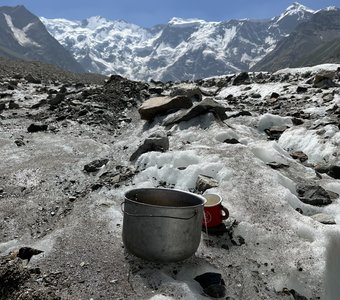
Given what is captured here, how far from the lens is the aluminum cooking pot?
5434mm

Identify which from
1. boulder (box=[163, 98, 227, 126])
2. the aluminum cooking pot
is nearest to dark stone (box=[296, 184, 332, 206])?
the aluminum cooking pot

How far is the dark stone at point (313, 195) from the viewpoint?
788 centimetres

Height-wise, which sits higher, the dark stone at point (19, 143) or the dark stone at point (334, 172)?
the dark stone at point (334, 172)

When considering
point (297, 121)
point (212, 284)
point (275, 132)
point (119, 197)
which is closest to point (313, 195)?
point (212, 284)

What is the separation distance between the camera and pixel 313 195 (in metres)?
7.98

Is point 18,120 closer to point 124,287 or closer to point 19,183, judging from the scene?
point 19,183

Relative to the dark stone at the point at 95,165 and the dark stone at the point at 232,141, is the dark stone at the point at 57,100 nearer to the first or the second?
the dark stone at the point at 95,165

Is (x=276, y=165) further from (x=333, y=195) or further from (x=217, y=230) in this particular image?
(x=217, y=230)

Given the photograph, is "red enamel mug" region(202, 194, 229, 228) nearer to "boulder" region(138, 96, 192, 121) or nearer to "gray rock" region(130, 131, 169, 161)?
"gray rock" region(130, 131, 169, 161)

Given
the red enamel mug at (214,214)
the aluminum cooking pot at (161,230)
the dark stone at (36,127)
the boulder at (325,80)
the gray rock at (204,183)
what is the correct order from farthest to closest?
the boulder at (325,80)
the dark stone at (36,127)
the gray rock at (204,183)
the red enamel mug at (214,214)
the aluminum cooking pot at (161,230)

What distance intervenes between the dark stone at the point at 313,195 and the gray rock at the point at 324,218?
565mm

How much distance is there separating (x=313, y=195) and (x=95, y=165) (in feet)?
17.2

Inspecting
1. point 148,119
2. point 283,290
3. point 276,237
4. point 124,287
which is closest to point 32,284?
point 124,287

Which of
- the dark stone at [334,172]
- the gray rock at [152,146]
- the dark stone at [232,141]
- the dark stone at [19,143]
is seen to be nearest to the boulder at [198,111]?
the dark stone at [232,141]
